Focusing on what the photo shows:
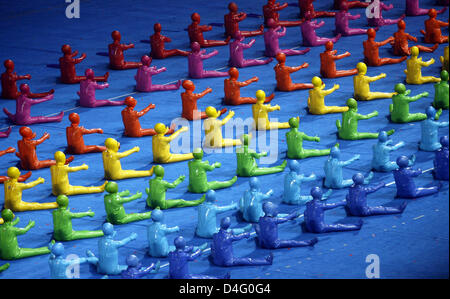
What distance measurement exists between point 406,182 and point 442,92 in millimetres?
3133

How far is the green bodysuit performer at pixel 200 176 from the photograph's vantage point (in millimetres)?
11570

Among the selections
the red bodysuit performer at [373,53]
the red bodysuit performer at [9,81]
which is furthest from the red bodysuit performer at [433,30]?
the red bodysuit performer at [9,81]

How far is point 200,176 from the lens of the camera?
38.1ft

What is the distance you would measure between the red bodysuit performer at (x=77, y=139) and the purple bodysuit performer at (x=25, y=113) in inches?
60.3

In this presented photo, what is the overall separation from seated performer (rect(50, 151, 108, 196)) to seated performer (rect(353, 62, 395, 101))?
4.75 meters

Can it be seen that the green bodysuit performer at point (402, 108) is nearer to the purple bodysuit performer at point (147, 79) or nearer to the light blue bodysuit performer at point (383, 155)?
the light blue bodysuit performer at point (383, 155)

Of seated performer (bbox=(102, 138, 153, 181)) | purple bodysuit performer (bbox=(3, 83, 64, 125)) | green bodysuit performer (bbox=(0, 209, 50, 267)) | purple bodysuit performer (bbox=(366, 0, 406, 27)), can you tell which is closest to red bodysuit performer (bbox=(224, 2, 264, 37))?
purple bodysuit performer (bbox=(366, 0, 406, 27))

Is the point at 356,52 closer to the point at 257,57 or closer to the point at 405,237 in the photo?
the point at 257,57

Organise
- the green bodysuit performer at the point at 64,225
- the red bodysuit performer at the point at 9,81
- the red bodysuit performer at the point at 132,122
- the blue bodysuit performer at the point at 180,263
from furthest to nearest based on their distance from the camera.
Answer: the red bodysuit performer at the point at 9,81 → the red bodysuit performer at the point at 132,122 → the green bodysuit performer at the point at 64,225 → the blue bodysuit performer at the point at 180,263

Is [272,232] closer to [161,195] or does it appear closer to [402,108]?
[161,195]

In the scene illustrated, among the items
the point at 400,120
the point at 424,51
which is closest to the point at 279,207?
the point at 400,120

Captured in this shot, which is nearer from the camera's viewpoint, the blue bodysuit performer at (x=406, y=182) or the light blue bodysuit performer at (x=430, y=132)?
the blue bodysuit performer at (x=406, y=182)

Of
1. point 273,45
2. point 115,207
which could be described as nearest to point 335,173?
point 115,207

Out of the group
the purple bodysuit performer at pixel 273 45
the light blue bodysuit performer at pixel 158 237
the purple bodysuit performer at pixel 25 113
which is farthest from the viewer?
the purple bodysuit performer at pixel 273 45
